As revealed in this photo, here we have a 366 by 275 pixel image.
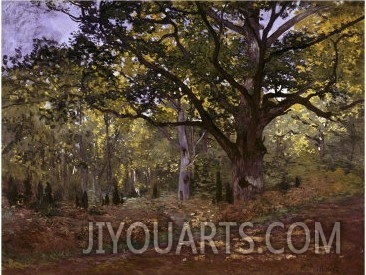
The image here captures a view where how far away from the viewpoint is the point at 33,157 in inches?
253

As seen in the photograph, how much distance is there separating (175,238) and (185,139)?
1.34 m

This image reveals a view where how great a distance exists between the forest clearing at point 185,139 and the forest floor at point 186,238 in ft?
0.06

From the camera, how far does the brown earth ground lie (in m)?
6.23

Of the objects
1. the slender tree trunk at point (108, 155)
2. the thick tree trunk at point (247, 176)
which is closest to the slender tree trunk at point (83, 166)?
the slender tree trunk at point (108, 155)

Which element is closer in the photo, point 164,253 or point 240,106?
point 164,253

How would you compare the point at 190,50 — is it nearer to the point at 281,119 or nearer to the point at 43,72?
the point at 281,119

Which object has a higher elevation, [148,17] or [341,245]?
[148,17]

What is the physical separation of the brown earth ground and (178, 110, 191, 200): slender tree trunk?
0.16 m

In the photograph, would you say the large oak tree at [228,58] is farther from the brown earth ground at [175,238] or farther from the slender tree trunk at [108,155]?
the brown earth ground at [175,238]

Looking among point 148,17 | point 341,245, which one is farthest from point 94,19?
point 341,245

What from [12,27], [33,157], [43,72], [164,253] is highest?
[12,27]

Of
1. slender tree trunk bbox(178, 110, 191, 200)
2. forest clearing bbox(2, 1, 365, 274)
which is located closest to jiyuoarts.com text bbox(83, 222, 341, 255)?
forest clearing bbox(2, 1, 365, 274)

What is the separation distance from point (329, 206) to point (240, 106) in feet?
5.95

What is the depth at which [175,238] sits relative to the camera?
249 inches
